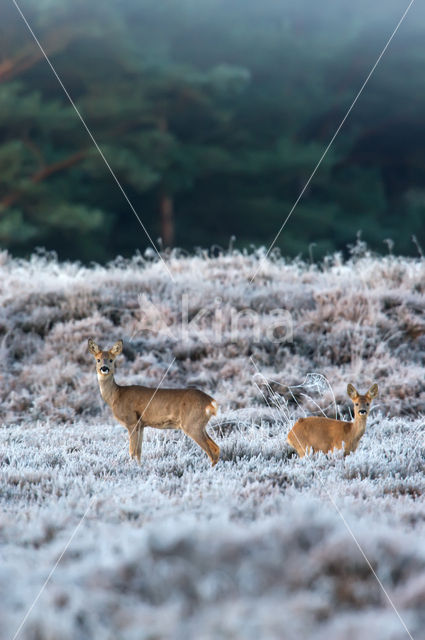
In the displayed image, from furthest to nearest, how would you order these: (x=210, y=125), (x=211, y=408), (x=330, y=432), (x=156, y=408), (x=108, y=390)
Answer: (x=210, y=125) < (x=330, y=432) < (x=108, y=390) < (x=156, y=408) < (x=211, y=408)

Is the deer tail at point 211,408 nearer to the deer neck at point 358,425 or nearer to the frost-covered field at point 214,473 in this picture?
the frost-covered field at point 214,473

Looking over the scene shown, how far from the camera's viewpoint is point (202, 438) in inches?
211

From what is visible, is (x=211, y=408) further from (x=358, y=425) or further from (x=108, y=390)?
(x=358, y=425)

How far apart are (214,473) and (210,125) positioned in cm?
2127

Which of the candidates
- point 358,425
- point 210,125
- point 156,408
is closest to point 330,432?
point 358,425

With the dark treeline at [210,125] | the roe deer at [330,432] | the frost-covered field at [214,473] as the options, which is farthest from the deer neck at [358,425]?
the dark treeline at [210,125]

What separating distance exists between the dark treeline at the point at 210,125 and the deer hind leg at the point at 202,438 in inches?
670

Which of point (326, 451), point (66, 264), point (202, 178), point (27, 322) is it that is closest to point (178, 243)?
point (202, 178)

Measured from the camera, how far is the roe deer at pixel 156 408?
208 inches

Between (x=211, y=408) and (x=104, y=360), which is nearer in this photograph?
(x=211, y=408)

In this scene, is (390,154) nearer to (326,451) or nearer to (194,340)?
(194,340)

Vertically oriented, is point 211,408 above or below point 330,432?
above

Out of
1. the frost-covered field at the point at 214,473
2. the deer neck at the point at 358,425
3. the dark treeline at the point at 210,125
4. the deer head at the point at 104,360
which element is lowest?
the frost-covered field at the point at 214,473

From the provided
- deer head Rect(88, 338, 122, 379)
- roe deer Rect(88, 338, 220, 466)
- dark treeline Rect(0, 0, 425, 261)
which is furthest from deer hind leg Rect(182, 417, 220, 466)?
dark treeline Rect(0, 0, 425, 261)
